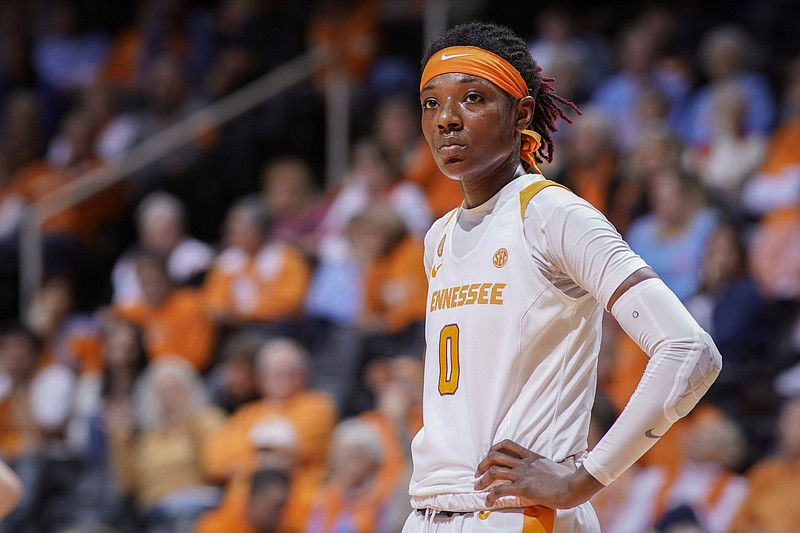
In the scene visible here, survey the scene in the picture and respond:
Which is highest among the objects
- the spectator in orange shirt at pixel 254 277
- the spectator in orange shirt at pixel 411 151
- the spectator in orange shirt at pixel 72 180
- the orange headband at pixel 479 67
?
the spectator in orange shirt at pixel 72 180

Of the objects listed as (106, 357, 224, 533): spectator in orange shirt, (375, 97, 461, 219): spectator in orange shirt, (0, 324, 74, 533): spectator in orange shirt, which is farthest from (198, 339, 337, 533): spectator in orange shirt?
(375, 97, 461, 219): spectator in orange shirt

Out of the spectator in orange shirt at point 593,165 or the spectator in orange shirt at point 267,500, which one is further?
the spectator in orange shirt at point 593,165

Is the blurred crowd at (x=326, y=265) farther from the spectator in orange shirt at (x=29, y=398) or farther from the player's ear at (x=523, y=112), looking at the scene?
the player's ear at (x=523, y=112)

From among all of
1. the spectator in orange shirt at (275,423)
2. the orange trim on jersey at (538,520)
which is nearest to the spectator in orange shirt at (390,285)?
the spectator in orange shirt at (275,423)

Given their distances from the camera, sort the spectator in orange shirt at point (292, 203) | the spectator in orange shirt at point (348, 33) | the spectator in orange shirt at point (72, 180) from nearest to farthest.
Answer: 1. the spectator in orange shirt at point (292, 203)
2. the spectator in orange shirt at point (72, 180)
3. the spectator in orange shirt at point (348, 33)

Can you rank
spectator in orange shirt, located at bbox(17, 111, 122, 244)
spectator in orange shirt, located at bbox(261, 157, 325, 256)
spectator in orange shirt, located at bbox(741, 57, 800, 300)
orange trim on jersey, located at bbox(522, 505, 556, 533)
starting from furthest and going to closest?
spectator in orange shirt, located at bbox(17, 111, 122, 244) < spectator in orange shirt, located at bbox(261, 157, 325, 256) < spectator in orange shirt, located at bbox(741, 57, 800, 300) < orange trim on jersey, located at bbox(522, 505, 556, 533)

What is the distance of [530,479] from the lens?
2797 millimetres

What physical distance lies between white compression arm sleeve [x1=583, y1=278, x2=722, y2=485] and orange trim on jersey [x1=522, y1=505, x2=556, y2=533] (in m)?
0.17

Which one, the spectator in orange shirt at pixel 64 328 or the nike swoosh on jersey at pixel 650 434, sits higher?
the spectator in orange shirt at pixel 64 328

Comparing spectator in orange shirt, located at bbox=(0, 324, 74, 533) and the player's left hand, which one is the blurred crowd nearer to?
spectator in orange shirt, located at bbox=(0, 324, 74, 533)

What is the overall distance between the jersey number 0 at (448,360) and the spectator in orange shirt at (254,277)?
645 centimetres

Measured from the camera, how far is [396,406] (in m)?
7.48

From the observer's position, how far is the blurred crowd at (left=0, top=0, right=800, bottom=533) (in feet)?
23.8

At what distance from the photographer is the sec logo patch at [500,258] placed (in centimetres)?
296
